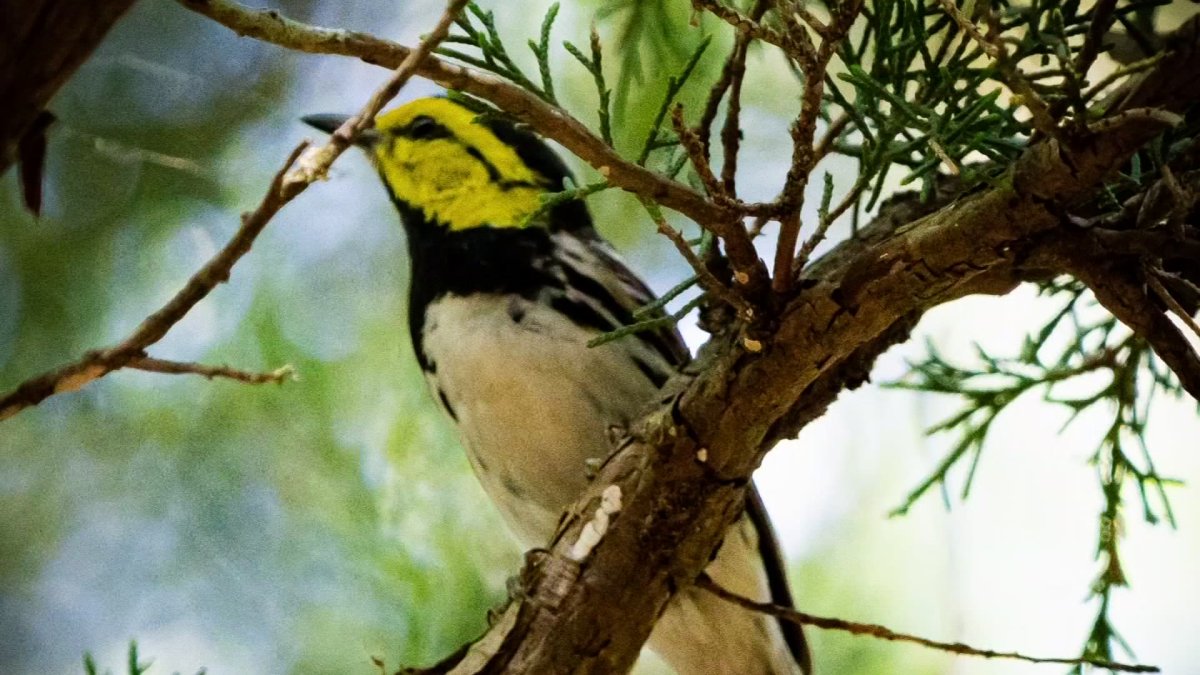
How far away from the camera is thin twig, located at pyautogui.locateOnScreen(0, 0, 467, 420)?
1.39 ft

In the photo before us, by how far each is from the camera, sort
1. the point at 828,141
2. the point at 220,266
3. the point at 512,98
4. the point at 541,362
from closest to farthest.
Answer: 1. the point at 220,266
2. the point at 512,98
3. the point at 828,141
4. the point at 541,362

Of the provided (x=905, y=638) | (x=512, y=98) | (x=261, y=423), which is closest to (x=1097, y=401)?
(x=905, y=638)

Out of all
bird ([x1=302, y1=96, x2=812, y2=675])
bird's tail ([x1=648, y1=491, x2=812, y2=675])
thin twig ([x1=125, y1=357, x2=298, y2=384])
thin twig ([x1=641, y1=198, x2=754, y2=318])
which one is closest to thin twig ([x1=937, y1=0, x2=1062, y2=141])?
thin twig ([x1=641, y1=198, x2=754, y2=318])

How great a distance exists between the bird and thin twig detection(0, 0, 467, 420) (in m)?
0.44

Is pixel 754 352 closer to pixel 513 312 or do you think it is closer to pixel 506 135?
pixel 513 312

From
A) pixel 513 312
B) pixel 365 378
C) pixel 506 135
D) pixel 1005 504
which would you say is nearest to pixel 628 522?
pixel 513 312

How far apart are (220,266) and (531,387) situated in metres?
0.52

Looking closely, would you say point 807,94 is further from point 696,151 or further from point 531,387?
point 531,387

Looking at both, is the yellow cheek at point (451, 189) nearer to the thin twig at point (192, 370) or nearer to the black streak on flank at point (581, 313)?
the black streak on flank at point (581, 313)

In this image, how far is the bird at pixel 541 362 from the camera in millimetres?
936

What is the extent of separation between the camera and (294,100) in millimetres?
1351

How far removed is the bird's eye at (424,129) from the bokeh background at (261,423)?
135 millimetres

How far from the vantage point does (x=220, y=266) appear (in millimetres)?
425

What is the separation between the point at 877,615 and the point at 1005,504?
245 millimetres
